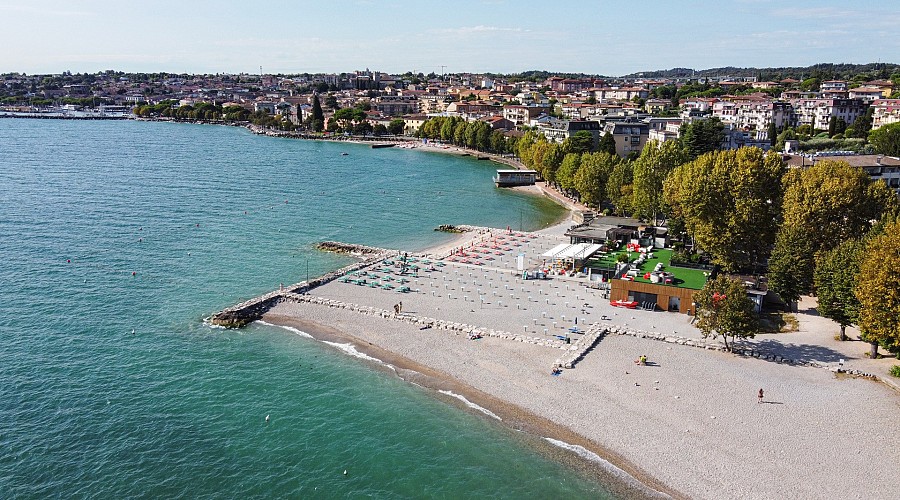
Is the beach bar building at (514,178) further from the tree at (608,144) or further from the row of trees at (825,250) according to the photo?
the row of trees at (825,250)

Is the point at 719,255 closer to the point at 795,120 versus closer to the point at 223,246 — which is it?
the point at 223,246

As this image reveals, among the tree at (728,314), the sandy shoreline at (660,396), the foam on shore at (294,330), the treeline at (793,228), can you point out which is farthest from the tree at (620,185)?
the foam on shore at (294,330)

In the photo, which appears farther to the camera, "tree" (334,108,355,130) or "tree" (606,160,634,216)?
"tree" (334,108,355,130)

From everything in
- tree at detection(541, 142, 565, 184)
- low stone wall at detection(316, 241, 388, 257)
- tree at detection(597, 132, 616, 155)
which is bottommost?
low stone wall at detection(316, 241, 388, 257)

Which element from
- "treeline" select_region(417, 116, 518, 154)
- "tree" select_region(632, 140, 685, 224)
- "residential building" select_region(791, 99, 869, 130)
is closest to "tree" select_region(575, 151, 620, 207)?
"tree" select_region(632, 140, 685, 224)

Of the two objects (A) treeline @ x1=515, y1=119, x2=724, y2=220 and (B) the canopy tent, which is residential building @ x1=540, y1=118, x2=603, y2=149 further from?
(B) the canopy tent

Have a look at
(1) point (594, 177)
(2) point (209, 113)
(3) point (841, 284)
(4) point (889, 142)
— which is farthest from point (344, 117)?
(3) point (841, 284)

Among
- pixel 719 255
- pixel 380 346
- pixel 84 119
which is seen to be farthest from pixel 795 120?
pixel 84 119
